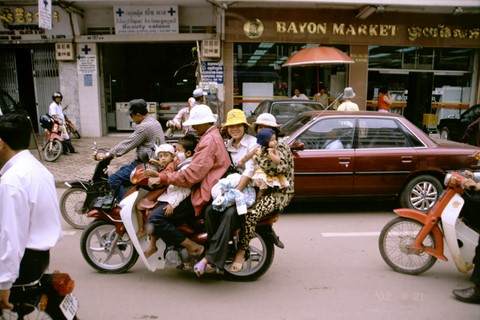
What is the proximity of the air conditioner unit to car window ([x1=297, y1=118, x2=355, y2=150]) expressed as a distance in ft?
25.6

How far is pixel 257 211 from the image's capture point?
3.86 metres

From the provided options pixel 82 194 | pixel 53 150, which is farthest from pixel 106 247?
pixel 53 150

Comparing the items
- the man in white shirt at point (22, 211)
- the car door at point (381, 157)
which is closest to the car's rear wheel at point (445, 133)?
the car door at point (381, 157)

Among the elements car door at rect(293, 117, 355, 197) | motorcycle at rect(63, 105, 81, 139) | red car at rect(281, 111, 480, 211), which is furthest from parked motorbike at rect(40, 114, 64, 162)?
car door at rect(293, 117, 355, 197)

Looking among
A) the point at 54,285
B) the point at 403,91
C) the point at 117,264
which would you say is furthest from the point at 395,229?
the point at 403,91

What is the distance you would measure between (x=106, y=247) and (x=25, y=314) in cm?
181

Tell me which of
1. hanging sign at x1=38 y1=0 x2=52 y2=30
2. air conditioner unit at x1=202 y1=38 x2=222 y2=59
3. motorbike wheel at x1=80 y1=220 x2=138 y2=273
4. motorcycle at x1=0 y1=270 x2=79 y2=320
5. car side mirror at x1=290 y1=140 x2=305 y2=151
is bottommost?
motorbike wheel at x1=80 y1=220 x2=138 y2=273

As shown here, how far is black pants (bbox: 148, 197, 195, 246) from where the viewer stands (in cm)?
386

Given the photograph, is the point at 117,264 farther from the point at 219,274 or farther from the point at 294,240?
the point at 294,240

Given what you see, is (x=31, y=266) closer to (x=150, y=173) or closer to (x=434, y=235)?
(x=150, y=173)

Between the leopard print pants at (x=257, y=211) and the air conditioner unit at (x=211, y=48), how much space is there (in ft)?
33.3

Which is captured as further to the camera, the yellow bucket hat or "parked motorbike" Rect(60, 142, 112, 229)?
"parked motorbike" Rect(60, 142, 112, 229)

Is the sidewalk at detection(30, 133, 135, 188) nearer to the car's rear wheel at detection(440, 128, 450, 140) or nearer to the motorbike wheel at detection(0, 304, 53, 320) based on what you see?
the motorbike wheel at detection(0, 304, 53, 320)

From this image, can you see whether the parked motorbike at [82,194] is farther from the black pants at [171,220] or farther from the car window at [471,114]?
the car window at [471,114]
